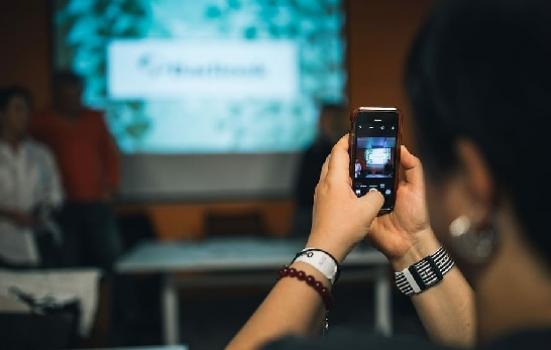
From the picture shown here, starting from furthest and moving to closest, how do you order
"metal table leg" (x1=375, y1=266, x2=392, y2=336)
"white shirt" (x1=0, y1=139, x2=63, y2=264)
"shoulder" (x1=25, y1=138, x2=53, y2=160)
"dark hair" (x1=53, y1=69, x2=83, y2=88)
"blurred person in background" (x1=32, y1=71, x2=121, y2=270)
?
"blurred person in background" (x1=32, y1=71, x2=121, y2=270) → "dark hair" (x1=53, y1=69, x2=83, y2=88) → "metal table leg" (x1=375, y1=266, x2=392, y2=336) → "shoulder" (x1=25, y1=138, x2=53, y2=160) → "white shirt" (x1=0, y1=139, x2=63, y2=264)

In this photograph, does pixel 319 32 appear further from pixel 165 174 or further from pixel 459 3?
pixel 459 3

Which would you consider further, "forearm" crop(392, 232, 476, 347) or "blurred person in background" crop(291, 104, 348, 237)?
"blurred person in background" crop(291, 104, 348, 237)

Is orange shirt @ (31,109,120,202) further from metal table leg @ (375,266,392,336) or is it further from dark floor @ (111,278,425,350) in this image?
metal table leg @ (375,266,392,336)

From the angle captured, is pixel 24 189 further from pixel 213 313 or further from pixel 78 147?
pixel 213 313

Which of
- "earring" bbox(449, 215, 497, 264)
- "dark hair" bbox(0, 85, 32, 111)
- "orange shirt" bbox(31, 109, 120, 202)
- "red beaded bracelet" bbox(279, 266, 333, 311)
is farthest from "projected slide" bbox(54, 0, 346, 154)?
"earring" bbox(449, 215, 497, 264)

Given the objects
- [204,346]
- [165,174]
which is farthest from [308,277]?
[165,174]

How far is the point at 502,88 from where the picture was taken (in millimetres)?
562

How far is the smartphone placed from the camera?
3.14ft

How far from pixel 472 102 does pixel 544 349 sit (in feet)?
0.67

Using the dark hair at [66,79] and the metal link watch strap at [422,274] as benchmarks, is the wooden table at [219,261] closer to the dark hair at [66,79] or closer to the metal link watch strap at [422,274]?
the dark hair at [66,79]

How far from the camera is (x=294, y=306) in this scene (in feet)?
2.51

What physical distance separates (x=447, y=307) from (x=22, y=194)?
3274 mm

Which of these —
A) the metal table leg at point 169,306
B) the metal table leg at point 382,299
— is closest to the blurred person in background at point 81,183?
the metal table leg at point 169,306

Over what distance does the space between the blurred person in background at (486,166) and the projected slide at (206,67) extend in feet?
15.5
